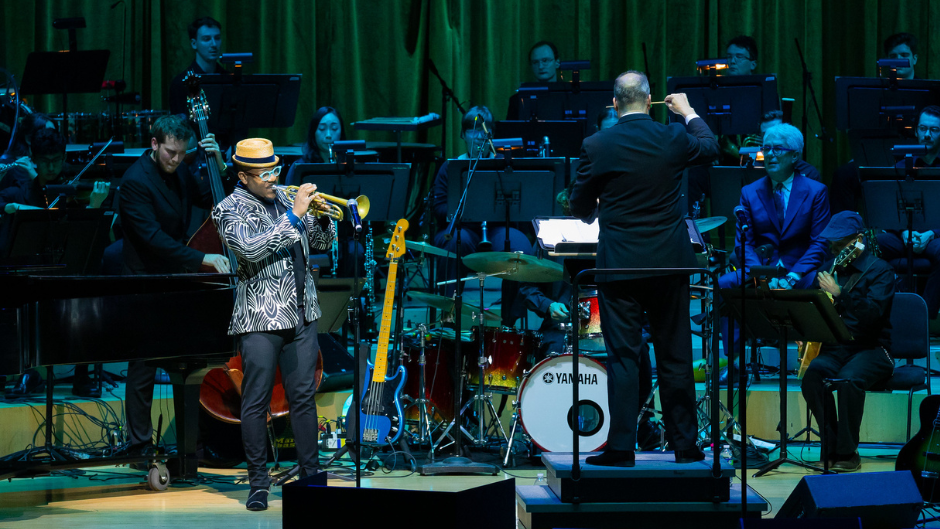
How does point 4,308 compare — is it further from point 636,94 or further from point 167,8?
point 167,8

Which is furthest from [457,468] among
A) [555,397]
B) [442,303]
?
[442,303]

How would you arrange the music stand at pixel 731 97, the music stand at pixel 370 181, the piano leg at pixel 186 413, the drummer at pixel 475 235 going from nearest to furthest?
1. the piano leg at pixel 186 413
2. the music stand at pixel 370 181
3. the drummer at pixel 475 235
4. the music stand at pixel 731 97

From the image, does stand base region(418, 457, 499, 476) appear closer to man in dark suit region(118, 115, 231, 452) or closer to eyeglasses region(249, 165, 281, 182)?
man in dark suit region(118, 115, 231, 452)

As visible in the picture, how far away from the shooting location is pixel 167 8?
948 centimetres

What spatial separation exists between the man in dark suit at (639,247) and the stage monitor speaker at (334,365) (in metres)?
2.39

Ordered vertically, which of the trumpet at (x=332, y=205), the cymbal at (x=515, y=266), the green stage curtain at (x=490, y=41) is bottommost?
the cymbal at (x=515, y=266)

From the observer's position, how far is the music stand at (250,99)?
6.97 meters

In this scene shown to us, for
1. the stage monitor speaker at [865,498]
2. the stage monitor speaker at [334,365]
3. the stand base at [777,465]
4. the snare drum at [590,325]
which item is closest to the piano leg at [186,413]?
the stage monitor speaker at [334,365]

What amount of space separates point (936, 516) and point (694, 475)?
47.7 inches

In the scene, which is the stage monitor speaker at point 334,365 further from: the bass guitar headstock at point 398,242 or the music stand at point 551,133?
the music stand at point 551,133

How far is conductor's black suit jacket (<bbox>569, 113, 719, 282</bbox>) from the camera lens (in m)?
4.18

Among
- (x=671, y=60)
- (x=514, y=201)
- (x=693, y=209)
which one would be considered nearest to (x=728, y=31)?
(x=671, y=60)

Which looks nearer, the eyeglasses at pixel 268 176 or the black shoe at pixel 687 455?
the black shoe at pixel 687 455

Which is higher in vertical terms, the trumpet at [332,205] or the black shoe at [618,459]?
the trumpet at [332,205]
